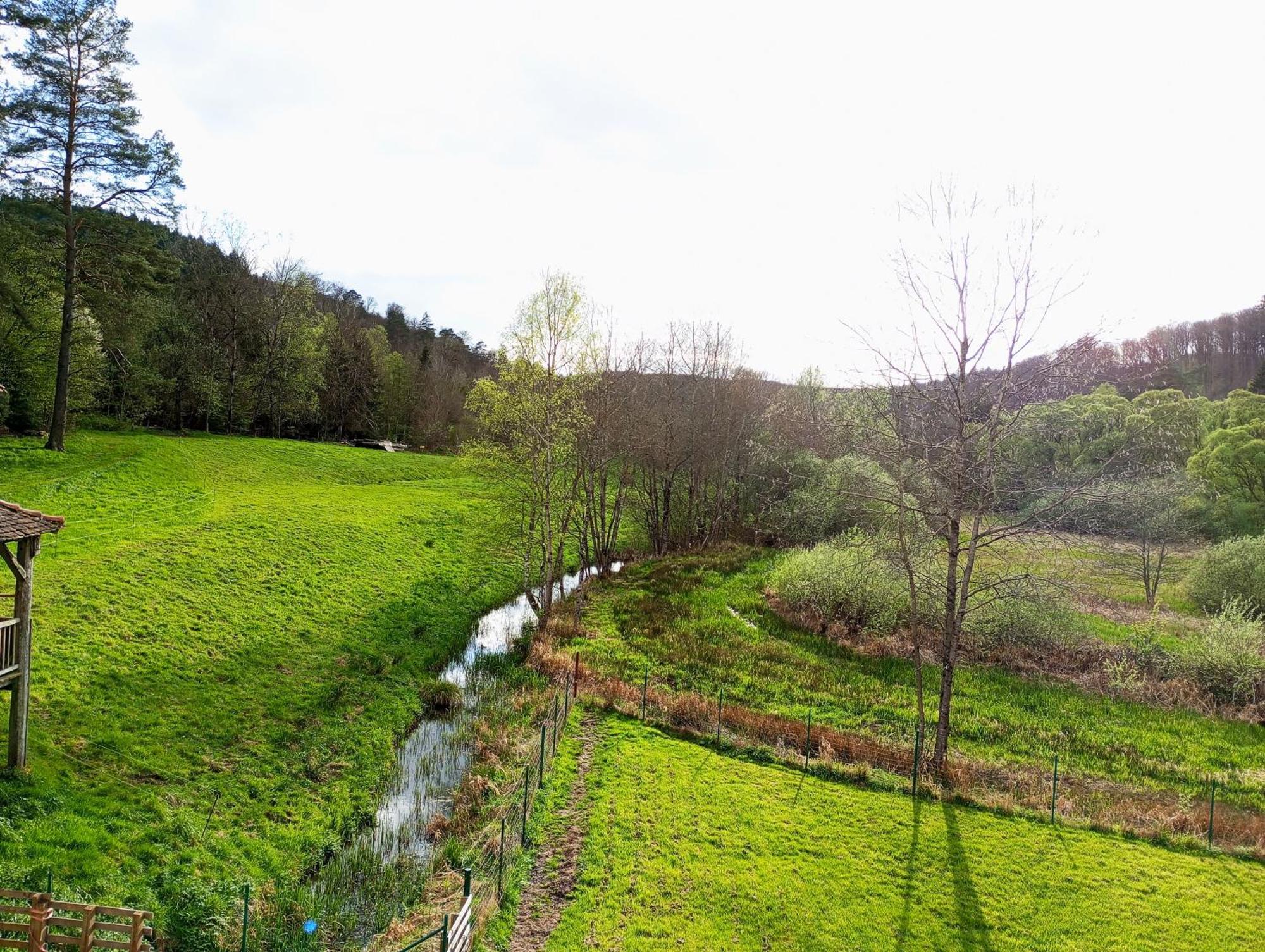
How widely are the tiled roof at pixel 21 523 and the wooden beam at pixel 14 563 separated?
0.70 feet

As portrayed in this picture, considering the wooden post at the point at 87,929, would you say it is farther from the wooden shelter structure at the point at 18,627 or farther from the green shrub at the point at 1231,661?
the green shrub at the point at 1231,661

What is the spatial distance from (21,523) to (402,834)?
346 inches

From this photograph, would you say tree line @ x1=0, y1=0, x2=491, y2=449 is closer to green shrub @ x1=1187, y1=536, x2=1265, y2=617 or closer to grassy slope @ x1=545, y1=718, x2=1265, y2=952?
grassy slope @ x1=545, y1=718, x2=1265, y2=952

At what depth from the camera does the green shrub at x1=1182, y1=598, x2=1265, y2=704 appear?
19828mm

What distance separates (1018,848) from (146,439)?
44466 millimetres

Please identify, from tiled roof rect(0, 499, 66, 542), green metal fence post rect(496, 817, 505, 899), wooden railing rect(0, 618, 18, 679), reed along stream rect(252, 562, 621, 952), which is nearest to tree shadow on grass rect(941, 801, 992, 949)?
green metal fence post rect(496, 817, 505, 899)

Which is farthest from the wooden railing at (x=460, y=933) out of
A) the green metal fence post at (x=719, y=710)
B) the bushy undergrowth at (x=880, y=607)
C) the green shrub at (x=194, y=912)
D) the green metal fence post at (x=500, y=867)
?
the bushy undergrowth at (x=880, y=607)

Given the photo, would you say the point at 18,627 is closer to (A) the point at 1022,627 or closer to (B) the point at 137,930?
(B) the point at 137,930

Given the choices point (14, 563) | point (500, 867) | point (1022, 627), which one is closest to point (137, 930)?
point (500, 867)

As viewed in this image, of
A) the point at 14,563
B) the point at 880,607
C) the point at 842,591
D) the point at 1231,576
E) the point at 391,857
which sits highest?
the point at 14,563

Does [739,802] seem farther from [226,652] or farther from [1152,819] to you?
[226,652]

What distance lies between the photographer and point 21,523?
35.4 feet

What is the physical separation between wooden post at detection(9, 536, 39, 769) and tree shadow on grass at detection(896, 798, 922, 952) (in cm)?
1434

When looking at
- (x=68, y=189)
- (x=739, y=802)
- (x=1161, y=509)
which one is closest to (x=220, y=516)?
(x=68, y=189)
